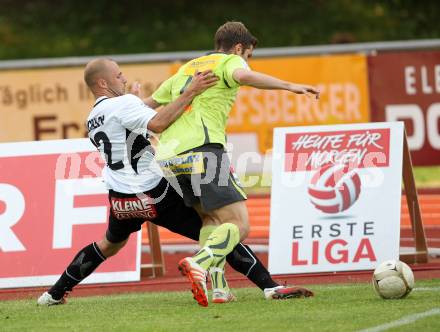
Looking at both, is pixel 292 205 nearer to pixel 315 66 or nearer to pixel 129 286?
pixel 129 286

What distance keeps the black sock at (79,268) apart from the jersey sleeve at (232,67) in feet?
5.23

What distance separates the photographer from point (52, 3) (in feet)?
104

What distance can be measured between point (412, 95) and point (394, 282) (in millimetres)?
8567

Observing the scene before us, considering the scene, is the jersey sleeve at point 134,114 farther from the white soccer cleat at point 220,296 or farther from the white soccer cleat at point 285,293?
the white soccer cleat at point 285,293

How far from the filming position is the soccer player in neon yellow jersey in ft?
26.2

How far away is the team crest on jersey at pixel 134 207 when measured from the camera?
27.1ft

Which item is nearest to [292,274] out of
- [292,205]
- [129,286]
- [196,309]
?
[292,205]

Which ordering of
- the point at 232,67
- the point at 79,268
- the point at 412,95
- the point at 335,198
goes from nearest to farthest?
the point at 232,67 → the point at 79,268 → the point at 335,198 → the point at 412,95

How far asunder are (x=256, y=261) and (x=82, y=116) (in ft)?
28.7

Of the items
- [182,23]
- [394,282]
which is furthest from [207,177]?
[182,23]

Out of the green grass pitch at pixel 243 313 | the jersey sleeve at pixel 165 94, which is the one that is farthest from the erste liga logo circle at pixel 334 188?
the jersey sleeve at pixel 165 94

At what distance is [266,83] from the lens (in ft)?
25.6

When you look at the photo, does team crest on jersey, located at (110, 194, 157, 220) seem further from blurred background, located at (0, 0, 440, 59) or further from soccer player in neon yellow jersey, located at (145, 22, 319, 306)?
blurred background, located at (0, 0, 440, 59)

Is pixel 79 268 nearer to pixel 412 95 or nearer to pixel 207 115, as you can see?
pixel 207 115
